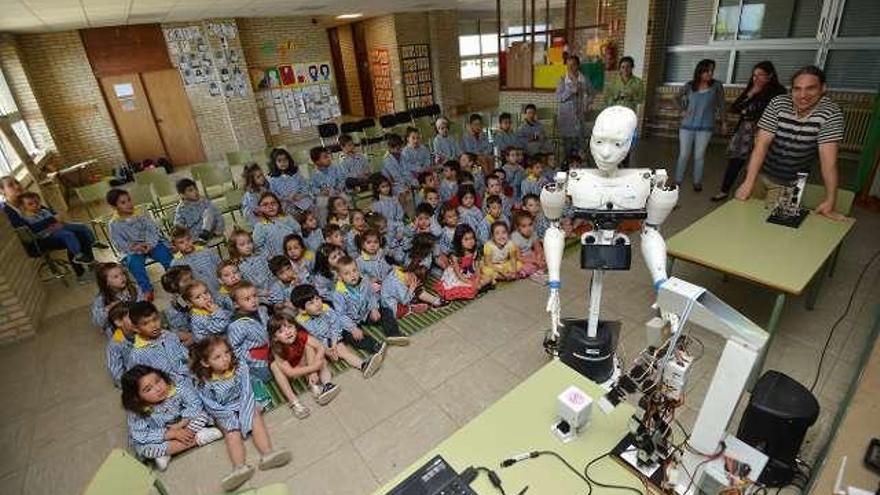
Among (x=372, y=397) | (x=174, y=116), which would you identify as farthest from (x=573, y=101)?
(x=174, y=116)

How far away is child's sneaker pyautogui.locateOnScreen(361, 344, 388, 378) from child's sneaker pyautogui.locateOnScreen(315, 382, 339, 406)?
235mm

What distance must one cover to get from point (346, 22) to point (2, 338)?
11.1 m

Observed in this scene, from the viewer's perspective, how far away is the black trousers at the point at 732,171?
5117 millimetres

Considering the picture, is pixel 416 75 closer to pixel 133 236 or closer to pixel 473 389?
pixel 133 236

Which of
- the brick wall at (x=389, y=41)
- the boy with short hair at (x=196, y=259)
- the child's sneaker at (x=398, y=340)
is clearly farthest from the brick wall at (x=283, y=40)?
the child's sneaker at (x=398, y=340)

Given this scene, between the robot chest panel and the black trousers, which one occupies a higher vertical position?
the robot chest panel

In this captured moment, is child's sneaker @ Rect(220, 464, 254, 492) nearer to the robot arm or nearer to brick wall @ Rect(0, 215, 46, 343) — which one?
the robot arm

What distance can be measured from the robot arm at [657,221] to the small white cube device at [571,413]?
0.72 m

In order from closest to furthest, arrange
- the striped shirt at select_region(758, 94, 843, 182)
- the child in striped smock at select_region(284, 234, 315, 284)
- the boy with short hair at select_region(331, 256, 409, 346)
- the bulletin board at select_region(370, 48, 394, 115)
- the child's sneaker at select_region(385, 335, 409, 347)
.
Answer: the striped shirt at select_region(758, 94, 843, 182) → the child's sneaker at select_region(385, 335, 409, 347) → the boy with short hair at select_region(331, 256, 409, 346) → the child in striped smock at select_region(284, 234, 315, 284) → the bulletin board at select_region(370, 48, 394, 115)

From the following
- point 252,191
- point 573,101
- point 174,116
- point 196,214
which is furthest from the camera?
point 174,116

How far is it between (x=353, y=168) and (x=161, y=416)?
13.0ft

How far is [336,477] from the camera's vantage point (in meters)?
2.47

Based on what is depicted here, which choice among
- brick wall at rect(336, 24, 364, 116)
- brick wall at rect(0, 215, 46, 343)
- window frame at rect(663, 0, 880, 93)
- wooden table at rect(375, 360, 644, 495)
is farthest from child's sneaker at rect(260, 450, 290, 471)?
brick wall at rect(336, 24, 364, 116)

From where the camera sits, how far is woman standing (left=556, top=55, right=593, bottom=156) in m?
6.16
